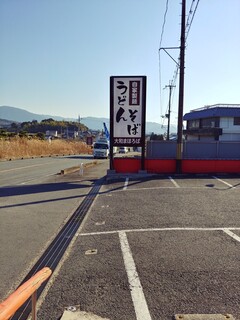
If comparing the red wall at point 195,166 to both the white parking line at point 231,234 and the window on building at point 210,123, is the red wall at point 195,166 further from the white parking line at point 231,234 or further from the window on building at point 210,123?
the window on building at point 210,123

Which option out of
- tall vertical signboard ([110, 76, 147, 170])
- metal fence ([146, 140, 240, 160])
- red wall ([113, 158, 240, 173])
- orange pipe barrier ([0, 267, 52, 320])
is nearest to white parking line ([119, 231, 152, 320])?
orange pipe barrier ([0, 267, 52, 320])

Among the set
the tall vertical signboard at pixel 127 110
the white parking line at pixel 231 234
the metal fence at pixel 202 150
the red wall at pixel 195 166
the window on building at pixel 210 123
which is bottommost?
the white parking line at pixel 231 234

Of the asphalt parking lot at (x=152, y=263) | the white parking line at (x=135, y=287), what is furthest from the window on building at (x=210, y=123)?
the white parking line at (x=135, y=287)

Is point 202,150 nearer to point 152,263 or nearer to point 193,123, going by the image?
point 152,263

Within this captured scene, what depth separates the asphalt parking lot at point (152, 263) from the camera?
336 cm

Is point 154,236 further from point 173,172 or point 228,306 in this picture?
point 173,172

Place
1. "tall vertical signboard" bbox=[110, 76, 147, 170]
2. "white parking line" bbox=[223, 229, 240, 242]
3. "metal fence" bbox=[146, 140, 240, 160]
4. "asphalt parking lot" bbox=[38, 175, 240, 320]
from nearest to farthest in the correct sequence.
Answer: "asphalt parking lot" bbox=[38, 175, 240, 320] → "white parking line" bbox=[223, 229, 240, 242] → "tall vertical signboard" bbox=[110, 76, 147, 170] → "metal fence" bbox=[146, 140, 240, 160]

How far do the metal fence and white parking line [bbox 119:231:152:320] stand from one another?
11.5 meters

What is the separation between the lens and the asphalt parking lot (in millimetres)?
3357

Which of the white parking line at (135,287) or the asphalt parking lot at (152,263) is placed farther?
the asphalt parking lot at (152,263)

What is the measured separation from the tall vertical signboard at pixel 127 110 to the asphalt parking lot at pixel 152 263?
6475mm

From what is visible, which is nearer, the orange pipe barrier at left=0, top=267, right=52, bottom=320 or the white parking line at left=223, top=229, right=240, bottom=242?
the orange pipe barrier at left=0, top=267, right=52, bottom=320

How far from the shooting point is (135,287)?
3770 mm

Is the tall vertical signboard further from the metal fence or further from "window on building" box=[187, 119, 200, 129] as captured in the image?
"window on building" box=[187, 119, 200, 129]
